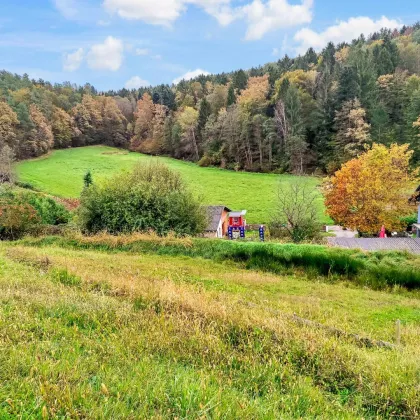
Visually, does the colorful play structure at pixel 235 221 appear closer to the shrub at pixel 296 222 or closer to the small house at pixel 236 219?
the small house at pixel 236 219

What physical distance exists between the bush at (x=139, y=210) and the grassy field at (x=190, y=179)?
1739 centimetres

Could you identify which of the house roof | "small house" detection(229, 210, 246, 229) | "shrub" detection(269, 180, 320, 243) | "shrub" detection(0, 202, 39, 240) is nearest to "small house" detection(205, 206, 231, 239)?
the house roof

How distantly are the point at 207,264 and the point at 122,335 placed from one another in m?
11.2

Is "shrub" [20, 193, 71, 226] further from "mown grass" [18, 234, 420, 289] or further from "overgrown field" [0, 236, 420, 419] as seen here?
"overgrown field" [0, 236, 420, 419]

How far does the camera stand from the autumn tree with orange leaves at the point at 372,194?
3095 cm

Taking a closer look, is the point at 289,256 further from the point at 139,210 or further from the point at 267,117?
the point at 267,117

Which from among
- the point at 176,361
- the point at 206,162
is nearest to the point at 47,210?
the point at 176,361

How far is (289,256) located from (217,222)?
21012 millimetres

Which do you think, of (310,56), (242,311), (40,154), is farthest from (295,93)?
(242,311)

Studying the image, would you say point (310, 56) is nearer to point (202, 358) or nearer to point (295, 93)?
point (295, 93)

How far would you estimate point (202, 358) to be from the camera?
4.62 m

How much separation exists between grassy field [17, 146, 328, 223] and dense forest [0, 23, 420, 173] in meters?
4.76

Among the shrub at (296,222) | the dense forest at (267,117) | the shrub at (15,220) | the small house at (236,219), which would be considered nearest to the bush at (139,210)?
the shrub at (15,220)

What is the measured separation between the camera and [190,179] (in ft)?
197
